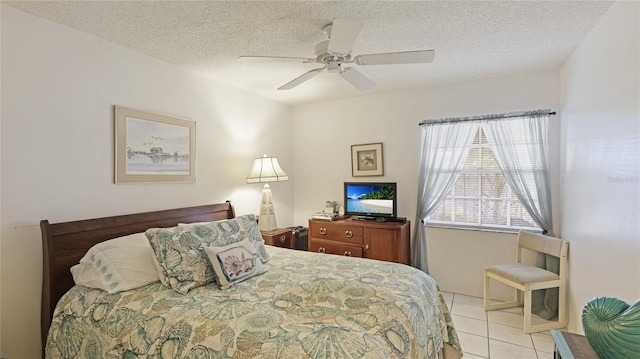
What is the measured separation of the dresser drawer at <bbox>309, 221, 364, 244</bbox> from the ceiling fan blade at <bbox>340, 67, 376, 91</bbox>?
1.65m

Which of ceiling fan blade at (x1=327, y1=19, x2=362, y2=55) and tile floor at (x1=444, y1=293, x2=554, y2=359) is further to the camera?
tile floor at (x1=444, y1=293, x2=554, y2=359)

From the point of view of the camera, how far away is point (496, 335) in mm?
2596

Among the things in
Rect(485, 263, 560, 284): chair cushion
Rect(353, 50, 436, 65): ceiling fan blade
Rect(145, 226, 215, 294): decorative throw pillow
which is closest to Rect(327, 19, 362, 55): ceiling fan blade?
Rect(353, 50, 436, 65): ceiling fan blade

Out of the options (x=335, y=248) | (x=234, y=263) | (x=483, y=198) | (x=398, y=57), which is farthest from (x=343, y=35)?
(x=483, y=198)

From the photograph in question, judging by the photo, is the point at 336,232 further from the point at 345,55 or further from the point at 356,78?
the point at 345,55

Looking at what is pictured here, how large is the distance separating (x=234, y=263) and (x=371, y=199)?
2067 millimetres

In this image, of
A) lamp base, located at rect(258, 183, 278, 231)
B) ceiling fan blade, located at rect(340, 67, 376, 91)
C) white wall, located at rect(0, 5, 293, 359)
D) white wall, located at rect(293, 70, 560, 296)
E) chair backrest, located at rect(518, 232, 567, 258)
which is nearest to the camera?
white wall, located at rect(0, 5, 293, 359)

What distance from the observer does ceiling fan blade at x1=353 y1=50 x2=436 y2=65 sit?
1916 mm

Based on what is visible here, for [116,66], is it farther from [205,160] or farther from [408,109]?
[408,109]

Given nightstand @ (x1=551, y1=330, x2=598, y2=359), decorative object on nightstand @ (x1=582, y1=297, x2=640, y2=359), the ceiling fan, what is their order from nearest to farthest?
decorative object on nightstand @ (x1=582, y1=297, x2=640, y2=359), nightstand @ (x1=551, y1=330, x2=598, y2=359), the ceiling fan

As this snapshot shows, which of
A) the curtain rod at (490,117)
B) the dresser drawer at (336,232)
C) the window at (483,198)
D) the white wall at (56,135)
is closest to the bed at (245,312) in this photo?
the white wall at (56,135)

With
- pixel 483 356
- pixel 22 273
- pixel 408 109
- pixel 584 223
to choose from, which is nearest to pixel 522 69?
pixel 408 109

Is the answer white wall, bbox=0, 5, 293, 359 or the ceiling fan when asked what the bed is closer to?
white wall, bbox=0, 5, 293, 359

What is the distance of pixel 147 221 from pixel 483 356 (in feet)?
9.43
